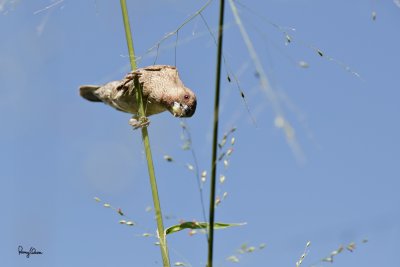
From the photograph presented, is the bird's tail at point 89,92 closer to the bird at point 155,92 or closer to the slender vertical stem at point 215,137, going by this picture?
the bird at point 155,92

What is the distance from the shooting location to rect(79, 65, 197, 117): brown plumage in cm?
365

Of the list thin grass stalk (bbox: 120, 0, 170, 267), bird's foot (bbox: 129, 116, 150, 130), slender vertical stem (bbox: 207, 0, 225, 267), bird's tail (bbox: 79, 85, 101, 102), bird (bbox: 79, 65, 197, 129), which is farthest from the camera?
bird's tail (bbox: 79, 85, 101, 102)

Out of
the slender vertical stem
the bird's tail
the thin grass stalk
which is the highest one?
the bird's tail

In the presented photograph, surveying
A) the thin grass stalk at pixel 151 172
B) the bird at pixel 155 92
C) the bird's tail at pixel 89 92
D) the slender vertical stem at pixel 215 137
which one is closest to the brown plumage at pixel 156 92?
the bird at pixel 155 92

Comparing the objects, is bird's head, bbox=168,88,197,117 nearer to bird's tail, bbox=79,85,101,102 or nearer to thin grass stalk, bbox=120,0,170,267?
bird's tail, bbox=79,85,101,102

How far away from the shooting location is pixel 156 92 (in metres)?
3.64

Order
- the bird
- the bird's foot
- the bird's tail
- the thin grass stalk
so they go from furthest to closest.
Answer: the bird's tail < the bird < the bird's foot < the thin grass stalk

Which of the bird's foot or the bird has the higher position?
the bird

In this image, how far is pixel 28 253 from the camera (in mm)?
2066

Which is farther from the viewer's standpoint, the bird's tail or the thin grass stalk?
the bird's tail

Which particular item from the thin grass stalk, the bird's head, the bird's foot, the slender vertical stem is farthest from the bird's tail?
the slender vertical stem

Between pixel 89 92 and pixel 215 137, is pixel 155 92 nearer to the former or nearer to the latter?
pixel 89 92

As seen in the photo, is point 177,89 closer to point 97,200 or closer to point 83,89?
point 83,89

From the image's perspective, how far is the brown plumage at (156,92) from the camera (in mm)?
3650
